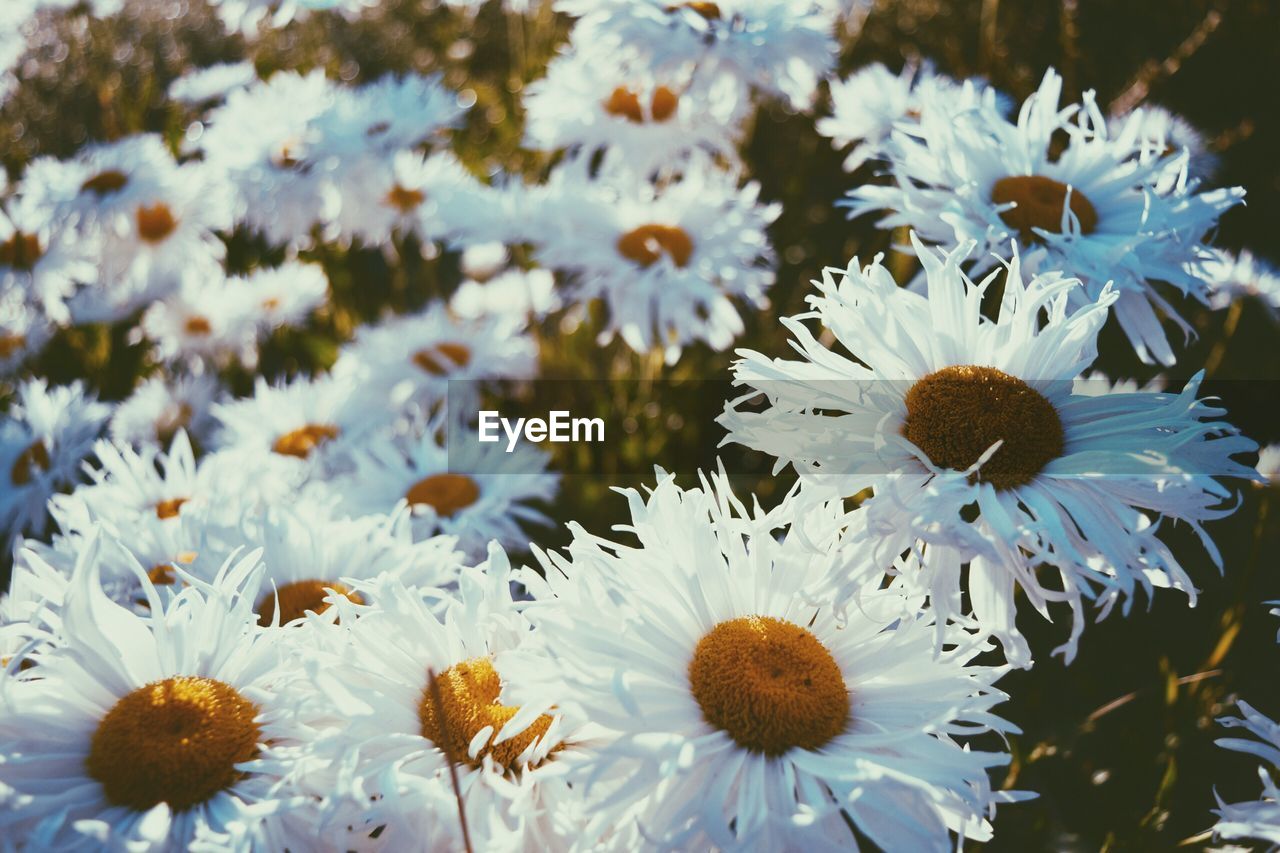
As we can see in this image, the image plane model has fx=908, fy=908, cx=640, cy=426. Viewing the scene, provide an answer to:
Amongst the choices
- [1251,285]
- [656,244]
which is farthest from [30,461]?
[1251,285]

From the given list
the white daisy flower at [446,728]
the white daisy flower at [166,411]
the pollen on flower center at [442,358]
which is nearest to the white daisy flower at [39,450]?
the white daisy flower at [166,411]

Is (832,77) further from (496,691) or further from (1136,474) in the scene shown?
(496,691)

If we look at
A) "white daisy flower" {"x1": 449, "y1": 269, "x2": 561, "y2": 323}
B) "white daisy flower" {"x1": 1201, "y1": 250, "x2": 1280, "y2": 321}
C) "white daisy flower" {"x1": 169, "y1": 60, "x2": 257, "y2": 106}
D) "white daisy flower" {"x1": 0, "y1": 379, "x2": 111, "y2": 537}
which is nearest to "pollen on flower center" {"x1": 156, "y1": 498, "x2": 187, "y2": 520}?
"white daisy flower" {"x1": 0, "y1": 379, "x2": 111, "y2": 537}

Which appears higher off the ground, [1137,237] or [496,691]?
[1137,237]

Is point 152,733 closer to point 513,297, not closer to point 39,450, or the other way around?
point 39,450

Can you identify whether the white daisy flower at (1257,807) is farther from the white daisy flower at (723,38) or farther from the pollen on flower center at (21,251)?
the pollen on flower center at (21,251)

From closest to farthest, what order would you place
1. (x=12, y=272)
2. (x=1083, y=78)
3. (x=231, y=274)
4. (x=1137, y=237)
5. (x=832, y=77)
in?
(x=1137, y=237), (x=832, y=77), (x=12, y=272), (x=1083, y=78), (x=231, y=274)

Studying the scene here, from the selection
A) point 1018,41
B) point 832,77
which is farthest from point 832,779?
point 1018,41
